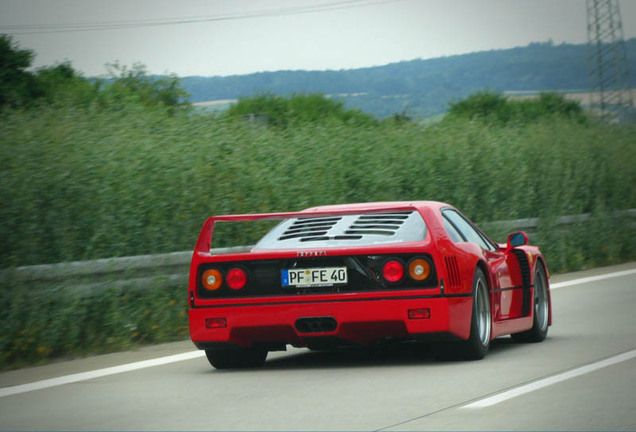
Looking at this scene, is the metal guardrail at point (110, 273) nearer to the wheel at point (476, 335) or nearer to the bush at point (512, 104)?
the wheel at point (476, 335)

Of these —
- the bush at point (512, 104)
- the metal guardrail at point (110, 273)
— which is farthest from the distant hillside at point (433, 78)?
the metal guardrail at point (110, 273)

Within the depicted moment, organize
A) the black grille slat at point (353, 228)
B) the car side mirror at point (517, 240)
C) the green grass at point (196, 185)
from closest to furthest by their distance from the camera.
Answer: the black grille slat at point (353, 228) → the car side mirror at point (517, 240) → the green grass at point (196, 185)

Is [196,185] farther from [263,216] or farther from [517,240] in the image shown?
[263,216]

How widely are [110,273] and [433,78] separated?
11151 centimetres

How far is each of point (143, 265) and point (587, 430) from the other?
678cm

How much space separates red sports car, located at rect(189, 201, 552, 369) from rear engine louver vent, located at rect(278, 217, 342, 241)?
2 cm

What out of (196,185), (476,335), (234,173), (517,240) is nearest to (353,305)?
(476,335)

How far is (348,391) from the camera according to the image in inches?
→ 325

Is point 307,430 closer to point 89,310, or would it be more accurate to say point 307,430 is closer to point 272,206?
point 89,310

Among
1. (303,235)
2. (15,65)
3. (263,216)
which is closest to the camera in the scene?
(263,216)

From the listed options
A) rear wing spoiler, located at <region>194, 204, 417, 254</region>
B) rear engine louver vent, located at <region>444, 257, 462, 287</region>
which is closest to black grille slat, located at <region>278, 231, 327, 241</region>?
rear wing spoiler, located at <region>194, 204, 417, 254</region>

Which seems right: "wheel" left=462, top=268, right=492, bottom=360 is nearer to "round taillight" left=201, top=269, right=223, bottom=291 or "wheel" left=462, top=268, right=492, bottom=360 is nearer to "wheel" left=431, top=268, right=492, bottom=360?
"wheel" left=431, top=268, right=492, bottom=360

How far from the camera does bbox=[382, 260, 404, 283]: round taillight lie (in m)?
9.11

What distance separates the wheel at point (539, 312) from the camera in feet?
36.2
